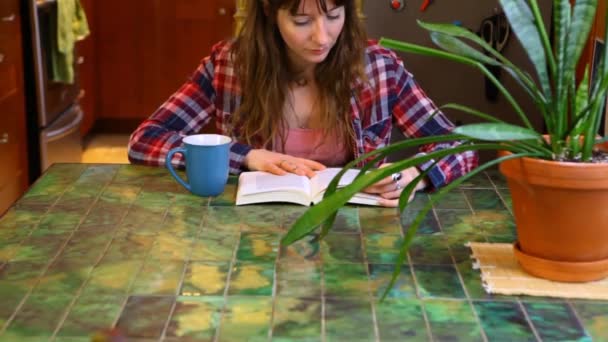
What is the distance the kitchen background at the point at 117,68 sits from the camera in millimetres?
3123

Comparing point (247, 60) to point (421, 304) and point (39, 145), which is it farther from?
point (39, 145)

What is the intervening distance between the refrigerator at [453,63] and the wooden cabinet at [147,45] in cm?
152

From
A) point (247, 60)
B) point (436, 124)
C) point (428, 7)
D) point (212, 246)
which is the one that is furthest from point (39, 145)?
point (212, 246)

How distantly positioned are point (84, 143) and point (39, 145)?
0.99 metres

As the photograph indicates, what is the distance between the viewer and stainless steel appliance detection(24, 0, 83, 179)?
3.52 meters

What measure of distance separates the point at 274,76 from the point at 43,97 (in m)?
1.85

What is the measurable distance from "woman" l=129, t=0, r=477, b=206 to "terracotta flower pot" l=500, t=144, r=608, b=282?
0.63 m

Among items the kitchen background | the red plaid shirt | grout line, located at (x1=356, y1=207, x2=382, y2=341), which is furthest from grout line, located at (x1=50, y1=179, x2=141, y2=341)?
the kitchen background

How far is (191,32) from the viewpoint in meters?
4.57

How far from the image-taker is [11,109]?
3352 millimetres

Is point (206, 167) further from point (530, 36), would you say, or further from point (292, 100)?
point (530, 36)

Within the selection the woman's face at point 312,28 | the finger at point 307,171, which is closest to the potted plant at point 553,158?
the finger at point 307,171

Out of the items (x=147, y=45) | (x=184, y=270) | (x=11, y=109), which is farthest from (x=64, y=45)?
(x=184, y=270)

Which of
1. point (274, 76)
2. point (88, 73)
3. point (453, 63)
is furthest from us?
point (88, 73)
